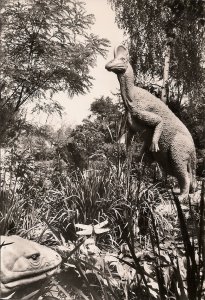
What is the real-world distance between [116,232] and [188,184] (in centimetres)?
139

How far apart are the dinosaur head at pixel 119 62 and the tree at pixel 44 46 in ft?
23.6

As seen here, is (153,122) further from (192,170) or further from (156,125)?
(192,170)

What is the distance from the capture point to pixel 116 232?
3805mm

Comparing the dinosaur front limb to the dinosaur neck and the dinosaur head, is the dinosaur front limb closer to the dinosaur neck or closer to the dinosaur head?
the dinosaur neck

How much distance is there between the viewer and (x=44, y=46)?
41.4 feet

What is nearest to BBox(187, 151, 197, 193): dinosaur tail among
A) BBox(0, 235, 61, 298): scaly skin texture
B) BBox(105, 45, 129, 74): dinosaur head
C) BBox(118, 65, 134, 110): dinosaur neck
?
BBox(118, 65, 134, 110): dinosaur neck

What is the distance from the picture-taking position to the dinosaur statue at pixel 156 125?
4691mm

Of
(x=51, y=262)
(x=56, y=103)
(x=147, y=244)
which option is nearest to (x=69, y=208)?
(x=147, y=244)

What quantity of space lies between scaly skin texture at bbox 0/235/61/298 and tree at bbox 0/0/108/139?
1032 cm

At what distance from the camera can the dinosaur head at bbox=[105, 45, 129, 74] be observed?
473cm

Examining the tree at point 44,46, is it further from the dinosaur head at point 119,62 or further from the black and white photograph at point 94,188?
the dinosaur head at point 119,62

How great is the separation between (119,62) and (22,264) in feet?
11.7

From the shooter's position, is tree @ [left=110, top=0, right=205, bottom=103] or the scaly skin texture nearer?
the scaly skin texture

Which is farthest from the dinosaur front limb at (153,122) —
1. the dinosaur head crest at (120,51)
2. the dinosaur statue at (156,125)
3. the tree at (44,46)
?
the tree at (44,46)
